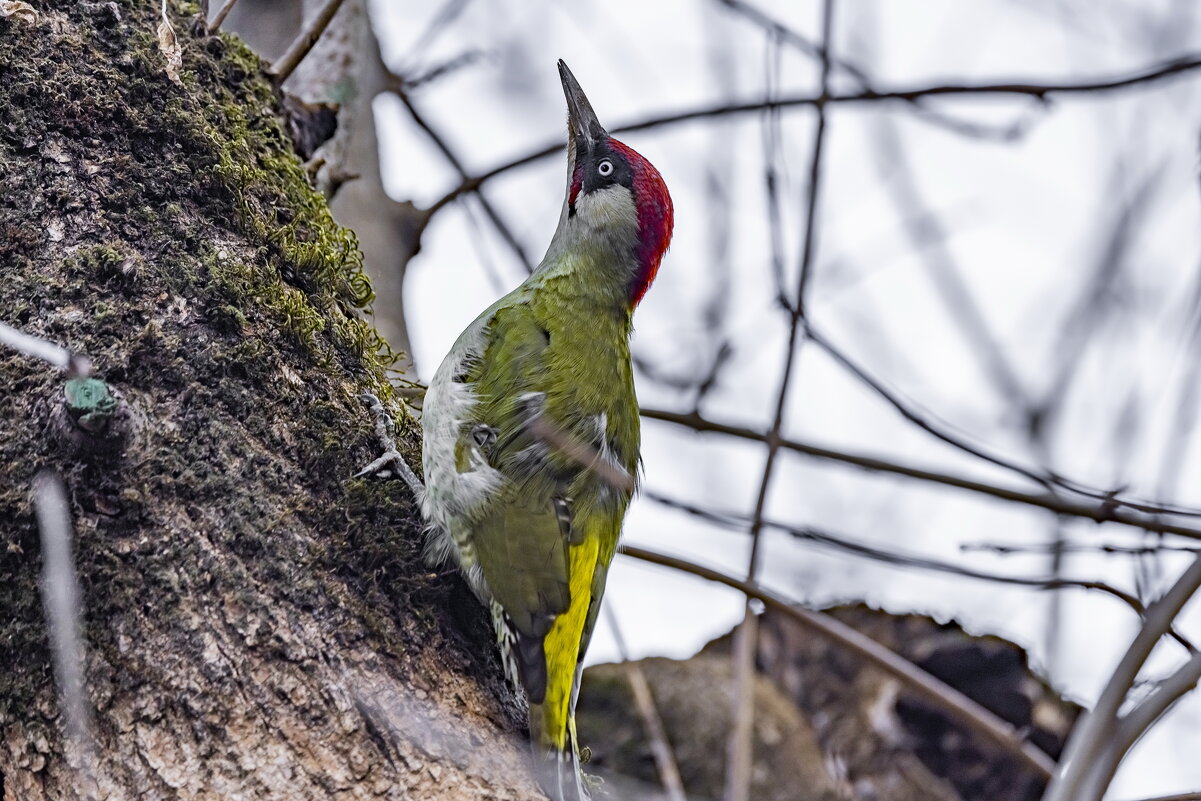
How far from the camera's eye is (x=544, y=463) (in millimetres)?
2852

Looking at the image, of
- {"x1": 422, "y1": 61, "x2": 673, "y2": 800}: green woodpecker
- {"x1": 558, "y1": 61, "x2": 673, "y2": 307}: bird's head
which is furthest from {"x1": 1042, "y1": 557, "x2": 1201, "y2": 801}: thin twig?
{"x1": 558, "y1": 61, "x2": 673, "y2": 307}: bird's head

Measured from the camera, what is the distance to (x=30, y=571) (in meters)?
1.90

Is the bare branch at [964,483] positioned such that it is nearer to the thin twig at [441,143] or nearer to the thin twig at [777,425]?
the thin twig at [777,425]

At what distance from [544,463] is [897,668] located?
1.12 m

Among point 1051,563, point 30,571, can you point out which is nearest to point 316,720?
point 30,571

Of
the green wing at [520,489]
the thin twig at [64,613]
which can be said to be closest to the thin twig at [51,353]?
the thin twig at [64,613]

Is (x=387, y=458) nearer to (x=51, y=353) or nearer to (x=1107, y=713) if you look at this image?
(x=51, y=353)

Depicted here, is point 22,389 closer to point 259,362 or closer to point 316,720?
point 259,362

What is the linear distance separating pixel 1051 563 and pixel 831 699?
4.12 ft

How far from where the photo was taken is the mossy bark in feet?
6.02

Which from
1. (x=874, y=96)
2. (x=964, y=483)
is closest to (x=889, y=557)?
(x=964, y=483)

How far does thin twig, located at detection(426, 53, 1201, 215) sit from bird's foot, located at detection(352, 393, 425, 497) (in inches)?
63.0

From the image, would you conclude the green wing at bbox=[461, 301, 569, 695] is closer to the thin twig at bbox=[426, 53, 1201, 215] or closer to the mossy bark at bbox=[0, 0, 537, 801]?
the mossy bark at bbox=[0, 0, 537, 801]

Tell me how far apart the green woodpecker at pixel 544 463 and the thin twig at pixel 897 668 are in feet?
1.21
